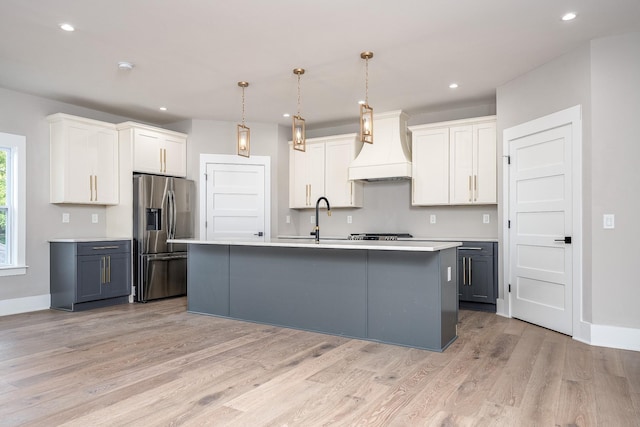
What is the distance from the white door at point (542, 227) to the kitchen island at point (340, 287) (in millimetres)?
1060

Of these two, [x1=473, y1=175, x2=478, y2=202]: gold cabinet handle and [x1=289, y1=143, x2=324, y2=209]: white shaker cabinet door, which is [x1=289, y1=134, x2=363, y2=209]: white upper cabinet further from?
[x1=473, y1=175, x2=478, y2=202]: gold cabinet handle

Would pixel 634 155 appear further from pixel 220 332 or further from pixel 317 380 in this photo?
pixel 220 332

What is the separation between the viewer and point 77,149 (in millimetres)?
5352

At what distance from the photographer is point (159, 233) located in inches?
229

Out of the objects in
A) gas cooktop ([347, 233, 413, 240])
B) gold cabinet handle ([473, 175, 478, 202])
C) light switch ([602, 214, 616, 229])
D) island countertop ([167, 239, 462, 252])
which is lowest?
gas cooktop ([347, 233, 413, 240])

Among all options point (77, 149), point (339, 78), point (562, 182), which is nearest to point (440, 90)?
point (339, 78)

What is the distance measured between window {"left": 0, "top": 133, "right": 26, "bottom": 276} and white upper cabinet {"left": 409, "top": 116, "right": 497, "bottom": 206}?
15.8 feet

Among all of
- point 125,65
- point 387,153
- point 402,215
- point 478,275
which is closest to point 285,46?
point 125,65

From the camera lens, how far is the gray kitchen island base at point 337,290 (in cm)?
346

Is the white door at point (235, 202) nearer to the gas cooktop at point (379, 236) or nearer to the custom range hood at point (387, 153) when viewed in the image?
the gas cooktop at point (379, 236)

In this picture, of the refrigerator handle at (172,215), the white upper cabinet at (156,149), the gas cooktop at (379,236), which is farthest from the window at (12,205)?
the gas cooktop at (379,236)

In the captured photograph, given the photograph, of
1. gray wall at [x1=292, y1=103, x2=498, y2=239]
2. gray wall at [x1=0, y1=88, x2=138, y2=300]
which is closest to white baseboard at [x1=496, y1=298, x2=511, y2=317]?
gray wall at [x1=292, y1=103, x2=498, y2=239]

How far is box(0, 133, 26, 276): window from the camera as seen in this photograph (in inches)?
197

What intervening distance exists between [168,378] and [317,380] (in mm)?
975
